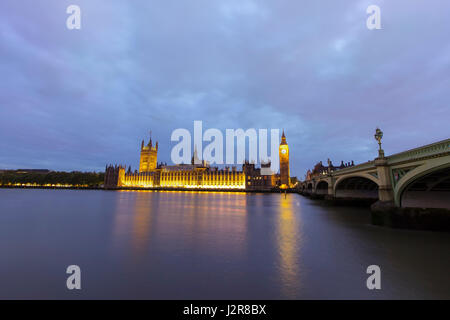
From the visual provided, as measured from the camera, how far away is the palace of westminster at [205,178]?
418 feet

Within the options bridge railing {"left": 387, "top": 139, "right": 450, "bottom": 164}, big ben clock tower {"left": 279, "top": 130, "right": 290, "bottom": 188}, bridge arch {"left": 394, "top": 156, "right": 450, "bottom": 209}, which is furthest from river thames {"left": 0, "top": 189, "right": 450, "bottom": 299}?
big ben clock tower {"left": 279, "top": 130, "right": 290, "bottom": 188}

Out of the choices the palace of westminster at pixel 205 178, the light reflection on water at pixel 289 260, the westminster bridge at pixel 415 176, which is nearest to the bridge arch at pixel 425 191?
the westminster bridge at pixel 415 176

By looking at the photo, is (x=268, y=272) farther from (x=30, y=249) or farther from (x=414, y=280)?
(x=30, y=249)

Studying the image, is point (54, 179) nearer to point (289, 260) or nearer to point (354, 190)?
point (354, 190)

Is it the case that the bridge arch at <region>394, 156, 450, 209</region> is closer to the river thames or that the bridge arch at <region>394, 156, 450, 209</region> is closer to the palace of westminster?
the river thames

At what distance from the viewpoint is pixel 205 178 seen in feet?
438

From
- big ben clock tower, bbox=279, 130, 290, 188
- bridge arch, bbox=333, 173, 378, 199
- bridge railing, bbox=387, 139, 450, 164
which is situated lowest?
bridge arch, bbox=333, 173, 378, 199

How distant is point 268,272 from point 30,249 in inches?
444

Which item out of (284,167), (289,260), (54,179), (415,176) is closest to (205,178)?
(284,167)

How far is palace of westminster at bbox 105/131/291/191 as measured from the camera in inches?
5012

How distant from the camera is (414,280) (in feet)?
23.4
